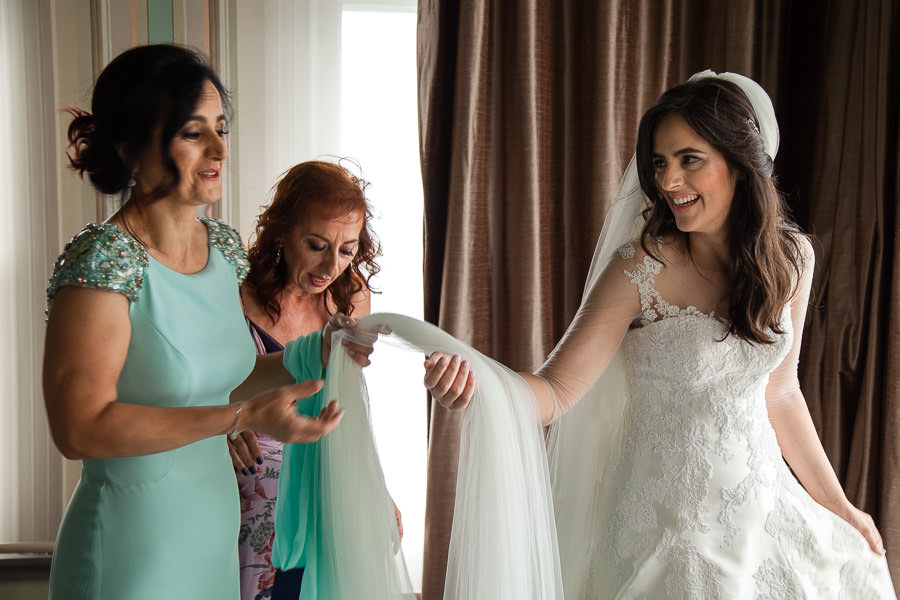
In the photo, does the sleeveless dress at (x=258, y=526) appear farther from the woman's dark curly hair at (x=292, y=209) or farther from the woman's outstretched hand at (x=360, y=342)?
the woman's outstretched hand at (x=360, y=342)

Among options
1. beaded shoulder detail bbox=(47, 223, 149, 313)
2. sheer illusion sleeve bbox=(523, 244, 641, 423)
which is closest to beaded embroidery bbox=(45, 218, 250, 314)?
beaded shoulder detail bbox=(47, 223, 149, 313)

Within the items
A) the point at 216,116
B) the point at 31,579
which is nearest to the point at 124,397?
the point at 216,116

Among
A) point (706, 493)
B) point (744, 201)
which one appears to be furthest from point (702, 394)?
point (744, 201)

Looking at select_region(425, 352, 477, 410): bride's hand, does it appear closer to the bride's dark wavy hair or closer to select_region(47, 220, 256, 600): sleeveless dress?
select_region(47, 220, 256, 600): sleeveless dress

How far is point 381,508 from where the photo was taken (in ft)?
4.56

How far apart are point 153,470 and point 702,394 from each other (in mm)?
→ 1101

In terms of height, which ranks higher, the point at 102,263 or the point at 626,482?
the point at 102,263

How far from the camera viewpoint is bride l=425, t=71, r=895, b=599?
4.85 ft

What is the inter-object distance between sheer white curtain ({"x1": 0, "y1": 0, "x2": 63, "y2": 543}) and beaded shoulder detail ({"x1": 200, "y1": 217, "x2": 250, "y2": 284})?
1.34 metres

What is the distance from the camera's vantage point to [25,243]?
2443 millimetres

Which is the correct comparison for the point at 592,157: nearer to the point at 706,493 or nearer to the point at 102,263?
the point at 706,493

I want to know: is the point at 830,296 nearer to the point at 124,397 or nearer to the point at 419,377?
the point at 419,377

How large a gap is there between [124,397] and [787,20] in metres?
2.59

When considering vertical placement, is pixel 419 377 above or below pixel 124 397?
below
